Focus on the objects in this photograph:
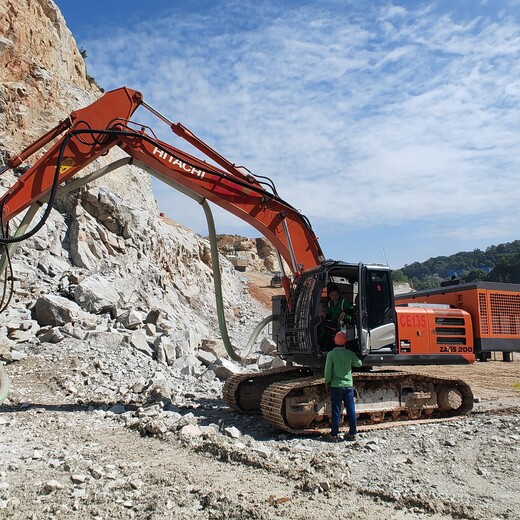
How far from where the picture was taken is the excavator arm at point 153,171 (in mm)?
7281

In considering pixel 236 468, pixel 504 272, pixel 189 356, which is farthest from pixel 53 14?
pixel 504 272

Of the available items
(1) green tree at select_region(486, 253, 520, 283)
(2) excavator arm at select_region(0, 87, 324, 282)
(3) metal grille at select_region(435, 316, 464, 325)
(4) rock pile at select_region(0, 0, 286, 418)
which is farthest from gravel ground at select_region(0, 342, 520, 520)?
(1) green tree at select_region(486, 253, 520, 283)

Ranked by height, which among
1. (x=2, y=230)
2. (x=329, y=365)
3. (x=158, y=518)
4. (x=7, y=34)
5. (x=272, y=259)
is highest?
(x=7, y=34)

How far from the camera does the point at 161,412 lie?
314 inches

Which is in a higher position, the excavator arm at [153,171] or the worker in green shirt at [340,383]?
the excavator arm at [153,171]

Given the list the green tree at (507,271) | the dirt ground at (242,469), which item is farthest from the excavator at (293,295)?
the green tree at (507,271)

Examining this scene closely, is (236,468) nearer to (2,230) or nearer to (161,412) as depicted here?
(161,412)

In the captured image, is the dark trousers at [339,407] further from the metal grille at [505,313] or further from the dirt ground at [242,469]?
the metal grille at [505,313]

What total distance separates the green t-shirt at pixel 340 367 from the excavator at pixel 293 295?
256 millimetres

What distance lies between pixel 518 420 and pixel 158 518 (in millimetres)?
5497

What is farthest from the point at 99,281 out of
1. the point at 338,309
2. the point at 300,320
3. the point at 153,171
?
the point at 338,309

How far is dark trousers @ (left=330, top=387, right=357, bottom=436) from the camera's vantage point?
23.1 feet

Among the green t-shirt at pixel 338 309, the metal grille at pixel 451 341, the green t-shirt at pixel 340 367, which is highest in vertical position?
the green t-shirt at pixel 338 309

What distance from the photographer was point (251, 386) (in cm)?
862
